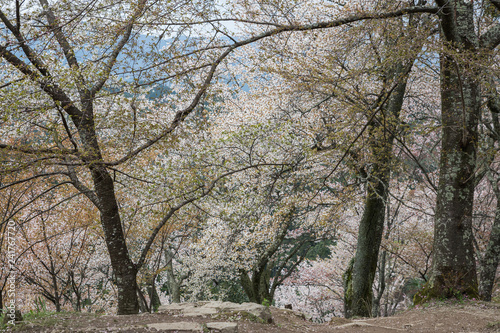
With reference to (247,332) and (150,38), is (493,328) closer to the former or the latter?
(247,332)

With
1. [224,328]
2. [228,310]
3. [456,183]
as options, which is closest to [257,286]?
[228,310]

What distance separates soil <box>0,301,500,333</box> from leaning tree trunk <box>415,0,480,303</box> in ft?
1.22

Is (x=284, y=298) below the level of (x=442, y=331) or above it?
below

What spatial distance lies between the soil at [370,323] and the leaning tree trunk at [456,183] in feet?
1.22

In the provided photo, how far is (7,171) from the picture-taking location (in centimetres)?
454

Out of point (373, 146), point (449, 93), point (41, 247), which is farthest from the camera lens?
point (41, 247)

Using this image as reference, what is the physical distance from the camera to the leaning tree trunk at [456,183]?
5.50 metres

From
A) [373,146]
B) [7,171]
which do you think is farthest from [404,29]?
[7,171]

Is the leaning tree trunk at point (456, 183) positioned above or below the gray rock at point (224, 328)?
above

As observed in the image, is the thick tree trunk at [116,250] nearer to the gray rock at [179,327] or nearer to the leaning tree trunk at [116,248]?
the leaning tree trunk at [116,248]

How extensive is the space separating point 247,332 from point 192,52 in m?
3.62

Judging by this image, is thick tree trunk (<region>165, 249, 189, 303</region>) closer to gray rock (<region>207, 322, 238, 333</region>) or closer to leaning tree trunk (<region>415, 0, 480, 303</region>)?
gray rock (<region>207, 322, 238, 333</region>)

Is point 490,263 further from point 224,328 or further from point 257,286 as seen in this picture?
point 257,286

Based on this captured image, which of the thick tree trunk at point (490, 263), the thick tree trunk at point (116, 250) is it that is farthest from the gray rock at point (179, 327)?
the thick tree trunk at point (490, 263)
